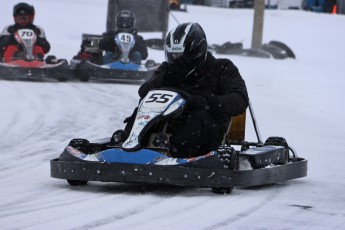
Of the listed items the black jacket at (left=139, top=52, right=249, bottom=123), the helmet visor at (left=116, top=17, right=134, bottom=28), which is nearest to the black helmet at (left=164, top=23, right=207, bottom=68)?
the black jacket at (left=139, top=52, right=249, bottom=123)

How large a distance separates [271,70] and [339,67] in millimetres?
2483

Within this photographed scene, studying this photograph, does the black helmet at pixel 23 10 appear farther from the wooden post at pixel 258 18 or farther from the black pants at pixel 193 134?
the black pants at pixel 193 134

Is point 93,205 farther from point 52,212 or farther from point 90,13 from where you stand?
point 90,13

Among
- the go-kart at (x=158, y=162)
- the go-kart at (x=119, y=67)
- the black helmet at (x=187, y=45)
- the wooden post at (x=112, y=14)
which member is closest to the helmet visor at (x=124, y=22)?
the go-kart at (x=119, y=67)

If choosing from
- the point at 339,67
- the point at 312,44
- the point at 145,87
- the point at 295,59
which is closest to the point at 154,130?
the point at 145,87

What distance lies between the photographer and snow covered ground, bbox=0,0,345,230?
5734mm

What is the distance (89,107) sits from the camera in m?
13.8

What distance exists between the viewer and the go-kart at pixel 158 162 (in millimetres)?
6660

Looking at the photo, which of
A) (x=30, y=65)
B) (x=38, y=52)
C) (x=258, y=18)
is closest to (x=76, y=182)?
(x=30, y=65)

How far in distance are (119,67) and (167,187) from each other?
425 inches

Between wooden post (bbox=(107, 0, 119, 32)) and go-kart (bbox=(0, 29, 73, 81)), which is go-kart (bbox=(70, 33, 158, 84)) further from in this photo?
wooden post (bbox=(107, 0, 119, 32))

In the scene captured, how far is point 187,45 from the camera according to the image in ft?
24.8

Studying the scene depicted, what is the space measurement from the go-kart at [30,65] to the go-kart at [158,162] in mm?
10154

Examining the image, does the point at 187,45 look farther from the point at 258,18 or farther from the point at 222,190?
the point at 258,18
